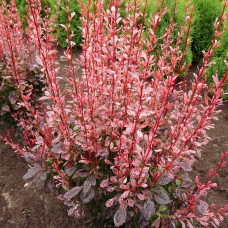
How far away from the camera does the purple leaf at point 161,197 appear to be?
139cm

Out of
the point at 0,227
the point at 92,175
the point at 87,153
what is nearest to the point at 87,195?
the point at 92,175

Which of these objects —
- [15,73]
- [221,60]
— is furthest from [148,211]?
[221,60]

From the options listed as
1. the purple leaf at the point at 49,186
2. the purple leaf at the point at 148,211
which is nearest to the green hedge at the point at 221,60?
the purple leaf at the point at 148,211

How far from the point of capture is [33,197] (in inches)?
98.0

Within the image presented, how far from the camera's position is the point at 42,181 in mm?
1690

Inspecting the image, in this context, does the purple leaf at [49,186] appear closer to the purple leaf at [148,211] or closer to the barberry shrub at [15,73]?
the purple leaf at [148,211]

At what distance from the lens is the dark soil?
7.39 ft

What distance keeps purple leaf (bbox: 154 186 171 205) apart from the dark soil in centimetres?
109

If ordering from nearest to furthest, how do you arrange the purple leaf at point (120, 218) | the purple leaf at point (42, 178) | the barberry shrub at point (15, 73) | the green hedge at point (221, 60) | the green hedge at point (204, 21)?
the purple leaf at point (120, 218) < the purple leaf at point (42, 178) < the barberry shrub at point (15, 73) < the green hedge at point (221, 60) < the green hedge at point (204, 21)

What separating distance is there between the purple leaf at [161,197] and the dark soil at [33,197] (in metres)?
1.09

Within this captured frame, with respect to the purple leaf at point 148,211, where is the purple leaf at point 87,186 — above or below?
above

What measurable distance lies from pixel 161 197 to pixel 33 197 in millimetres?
1643

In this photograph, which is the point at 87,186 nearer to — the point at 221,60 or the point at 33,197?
the point at 33,197

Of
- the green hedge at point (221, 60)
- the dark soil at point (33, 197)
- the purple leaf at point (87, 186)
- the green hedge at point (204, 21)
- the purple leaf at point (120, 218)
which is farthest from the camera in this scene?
the green hedge at point (204, 21)
